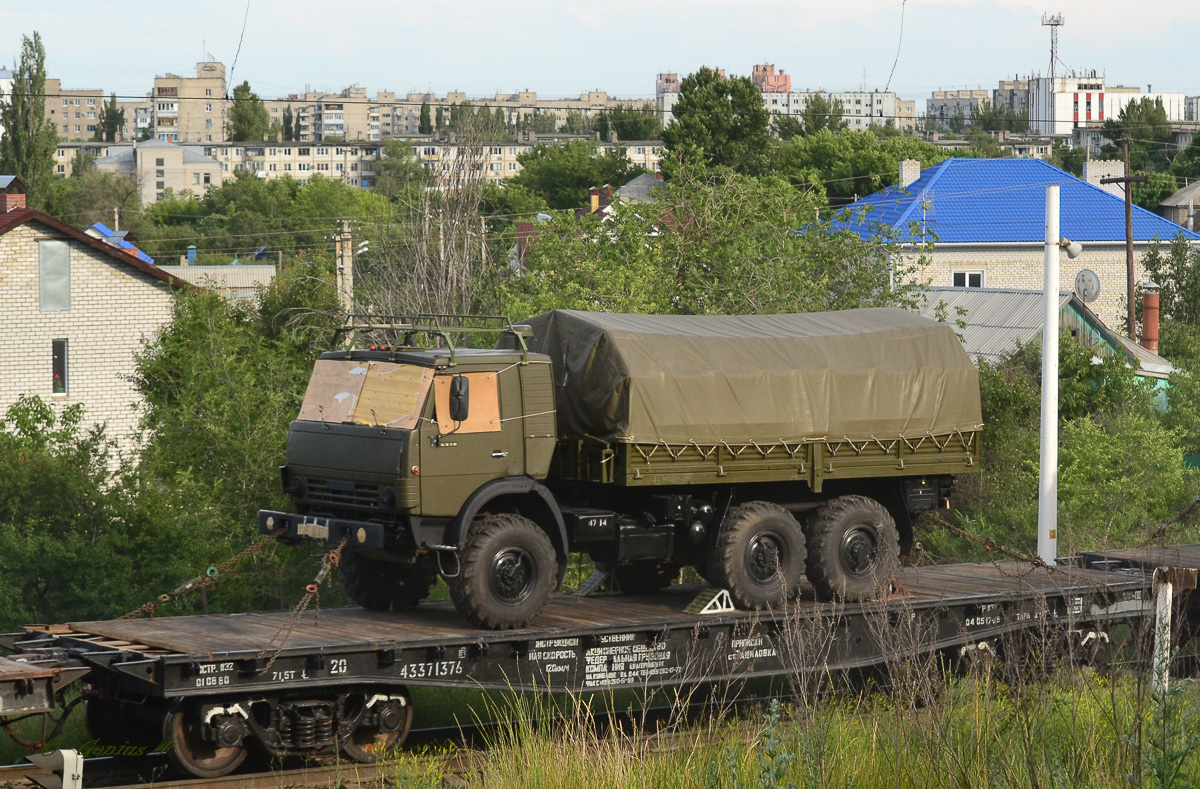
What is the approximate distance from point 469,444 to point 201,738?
10.4ft

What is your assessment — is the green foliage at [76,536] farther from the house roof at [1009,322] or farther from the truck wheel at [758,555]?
the house roof at [1009,322]

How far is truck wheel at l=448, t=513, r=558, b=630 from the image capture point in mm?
11781

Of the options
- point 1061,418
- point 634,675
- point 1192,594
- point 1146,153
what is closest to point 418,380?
point 634,675

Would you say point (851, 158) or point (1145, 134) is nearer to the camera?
point (851, 158)

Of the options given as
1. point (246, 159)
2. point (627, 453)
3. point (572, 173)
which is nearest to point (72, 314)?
point (627, 453)

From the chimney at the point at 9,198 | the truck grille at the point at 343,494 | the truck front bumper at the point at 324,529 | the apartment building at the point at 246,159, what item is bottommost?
the truck front bumper at the point at 324,529

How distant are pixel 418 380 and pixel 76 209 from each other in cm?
10020

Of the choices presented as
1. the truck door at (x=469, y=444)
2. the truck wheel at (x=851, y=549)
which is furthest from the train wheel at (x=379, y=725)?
the truck wheel at (x=851, y=549)

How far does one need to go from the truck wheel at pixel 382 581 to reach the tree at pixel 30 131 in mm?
73813

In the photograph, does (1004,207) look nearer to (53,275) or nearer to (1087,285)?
(1087,285)

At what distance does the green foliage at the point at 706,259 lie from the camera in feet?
74.9

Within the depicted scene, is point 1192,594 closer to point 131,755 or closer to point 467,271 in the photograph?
point 131,755

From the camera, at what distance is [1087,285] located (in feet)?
178

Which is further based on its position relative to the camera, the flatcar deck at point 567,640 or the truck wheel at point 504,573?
the truck wheel at point 504,573
